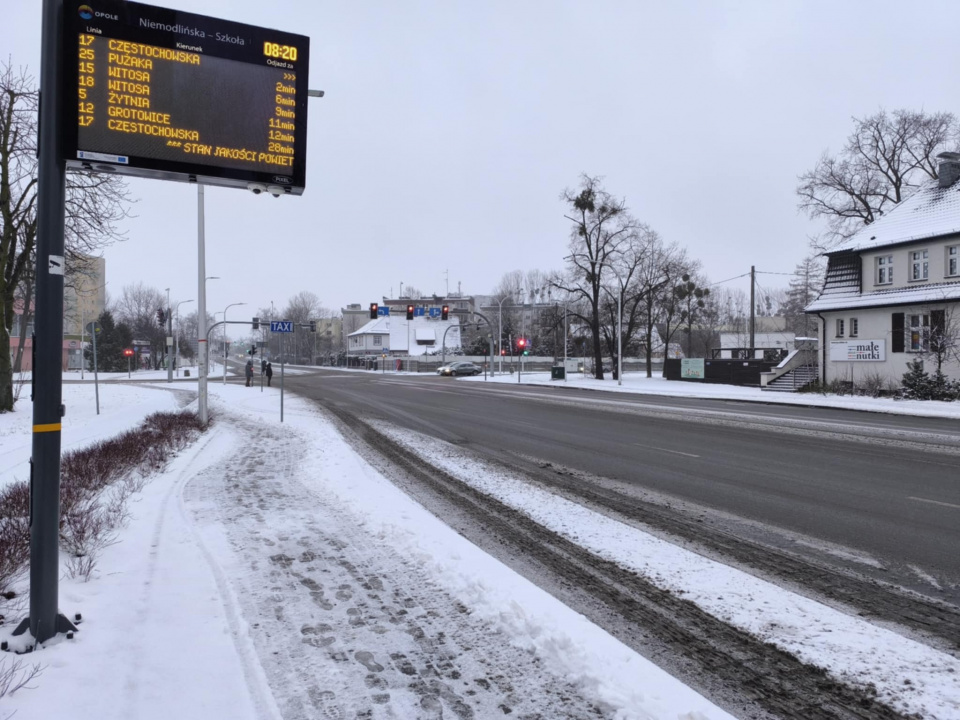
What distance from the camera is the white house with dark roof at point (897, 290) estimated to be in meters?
28.5

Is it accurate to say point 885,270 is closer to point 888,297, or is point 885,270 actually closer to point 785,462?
point 888,297

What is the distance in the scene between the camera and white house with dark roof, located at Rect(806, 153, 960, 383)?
28500 millimetres

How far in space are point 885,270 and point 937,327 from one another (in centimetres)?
642

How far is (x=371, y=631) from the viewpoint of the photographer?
420 centimetres

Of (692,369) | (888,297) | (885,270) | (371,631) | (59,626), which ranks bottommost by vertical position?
(371,631)

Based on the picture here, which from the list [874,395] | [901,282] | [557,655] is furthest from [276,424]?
[901,282]

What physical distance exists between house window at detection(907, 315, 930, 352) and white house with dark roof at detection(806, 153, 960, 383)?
45 millimetres

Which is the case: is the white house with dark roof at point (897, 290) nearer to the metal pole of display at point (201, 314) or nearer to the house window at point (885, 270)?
the house window at point (885, 270)

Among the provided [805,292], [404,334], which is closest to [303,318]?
[404,334]

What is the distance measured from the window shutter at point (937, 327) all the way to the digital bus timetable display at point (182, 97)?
29567 mm

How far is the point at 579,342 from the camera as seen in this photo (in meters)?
52.3

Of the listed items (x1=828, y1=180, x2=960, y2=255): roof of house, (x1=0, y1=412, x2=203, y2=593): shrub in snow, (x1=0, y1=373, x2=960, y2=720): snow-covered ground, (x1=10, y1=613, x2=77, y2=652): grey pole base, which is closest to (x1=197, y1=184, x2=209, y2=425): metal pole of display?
(x1=0, y1=412, x2=203, y2=593): shrub in snow

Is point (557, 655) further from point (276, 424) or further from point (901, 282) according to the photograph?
point (901, 282)

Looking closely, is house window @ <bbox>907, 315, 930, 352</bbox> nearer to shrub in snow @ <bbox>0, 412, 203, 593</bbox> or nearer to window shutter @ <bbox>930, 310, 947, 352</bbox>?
window shutter @ <bbox>930, 310, 947, 352</bbox>
